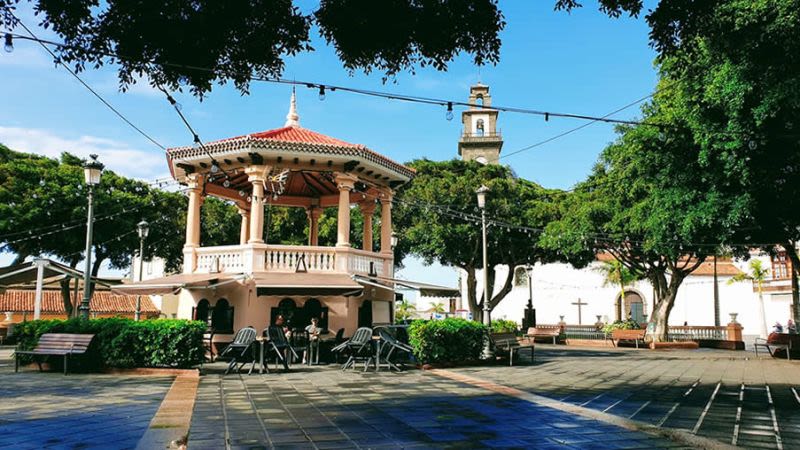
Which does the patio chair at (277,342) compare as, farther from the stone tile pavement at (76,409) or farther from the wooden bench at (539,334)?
the wooden bench at (539,334)

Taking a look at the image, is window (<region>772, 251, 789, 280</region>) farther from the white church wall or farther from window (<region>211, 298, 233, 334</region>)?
window (<region>211, 298, 233, 334</region>)

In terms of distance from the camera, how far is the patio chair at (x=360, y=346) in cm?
1349

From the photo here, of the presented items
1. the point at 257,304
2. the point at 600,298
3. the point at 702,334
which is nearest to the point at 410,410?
the point at 257,304

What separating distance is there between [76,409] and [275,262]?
9674 mm

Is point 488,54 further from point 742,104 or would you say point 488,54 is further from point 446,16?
point 742,104

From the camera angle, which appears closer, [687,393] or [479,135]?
[687,393]

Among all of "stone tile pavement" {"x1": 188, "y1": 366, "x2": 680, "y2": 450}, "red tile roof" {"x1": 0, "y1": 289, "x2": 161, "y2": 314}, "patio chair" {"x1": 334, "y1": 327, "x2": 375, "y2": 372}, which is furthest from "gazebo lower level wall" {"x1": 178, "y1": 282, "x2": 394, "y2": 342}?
"red tile roof" {"x1": 0, "y1": 289, "x2": 161, "y2": 314}

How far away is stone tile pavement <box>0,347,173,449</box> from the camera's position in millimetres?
5664

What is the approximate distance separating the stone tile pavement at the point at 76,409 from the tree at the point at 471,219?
61.9ft

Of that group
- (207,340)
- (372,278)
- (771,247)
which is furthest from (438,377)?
(771,247)

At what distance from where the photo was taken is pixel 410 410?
7.63 m

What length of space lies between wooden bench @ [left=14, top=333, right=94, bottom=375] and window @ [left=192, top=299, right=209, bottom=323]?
5321 mm

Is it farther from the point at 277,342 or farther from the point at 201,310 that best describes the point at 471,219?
the point at 277,342

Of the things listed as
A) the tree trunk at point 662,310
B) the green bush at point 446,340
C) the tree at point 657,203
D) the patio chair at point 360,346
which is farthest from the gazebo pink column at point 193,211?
the tree trunk at point 662,310
